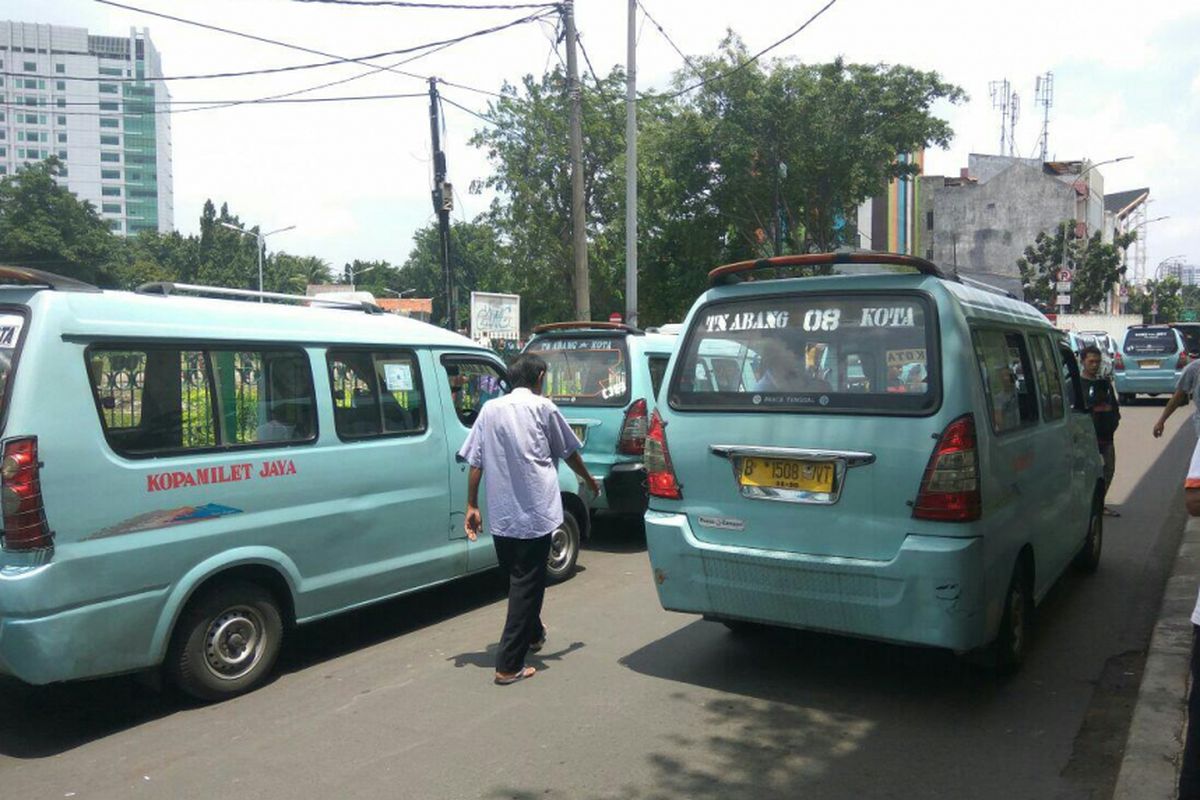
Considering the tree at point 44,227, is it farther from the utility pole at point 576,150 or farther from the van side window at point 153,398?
the van side window at point 153,398

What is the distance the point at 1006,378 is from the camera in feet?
16.1

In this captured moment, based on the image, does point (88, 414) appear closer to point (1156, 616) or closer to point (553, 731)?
point (553, 731)

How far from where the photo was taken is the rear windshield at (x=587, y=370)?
811cm

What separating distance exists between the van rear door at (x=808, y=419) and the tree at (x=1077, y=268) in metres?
49.9

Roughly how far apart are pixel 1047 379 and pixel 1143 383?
19512 millimetres

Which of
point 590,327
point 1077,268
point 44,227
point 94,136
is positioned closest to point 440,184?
point 590,327

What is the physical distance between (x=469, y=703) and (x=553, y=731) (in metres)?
0.57

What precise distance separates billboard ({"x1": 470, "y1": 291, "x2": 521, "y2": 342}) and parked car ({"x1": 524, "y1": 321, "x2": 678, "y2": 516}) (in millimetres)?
9194

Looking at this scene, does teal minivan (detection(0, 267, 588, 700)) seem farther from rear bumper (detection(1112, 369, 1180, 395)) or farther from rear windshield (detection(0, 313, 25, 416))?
rear bumper (detection(1112, 369, 1180, 395))

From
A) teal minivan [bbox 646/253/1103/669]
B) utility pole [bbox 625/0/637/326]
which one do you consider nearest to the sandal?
teal minivan [bbox 646/253/1103/669]

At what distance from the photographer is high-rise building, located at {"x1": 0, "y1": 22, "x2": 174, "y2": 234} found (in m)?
146

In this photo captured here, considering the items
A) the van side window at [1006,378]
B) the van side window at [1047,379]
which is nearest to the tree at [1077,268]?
the van side window at [1047,379]

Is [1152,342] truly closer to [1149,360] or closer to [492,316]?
[1149,360]

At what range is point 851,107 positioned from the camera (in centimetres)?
2581
